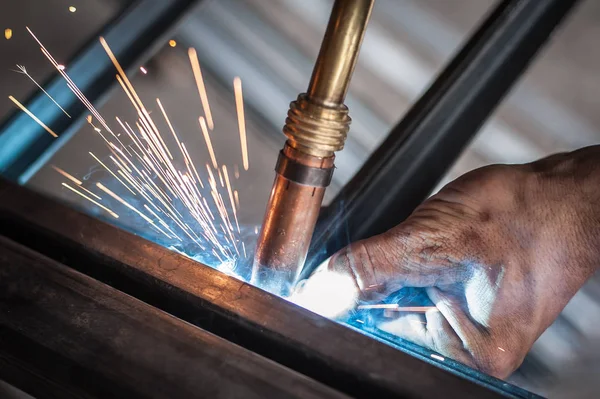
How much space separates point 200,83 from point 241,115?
0.14m

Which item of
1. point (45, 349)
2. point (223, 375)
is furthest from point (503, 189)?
point (45, 349)

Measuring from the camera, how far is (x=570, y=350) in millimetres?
1438

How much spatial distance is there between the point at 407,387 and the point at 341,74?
386 millimetres

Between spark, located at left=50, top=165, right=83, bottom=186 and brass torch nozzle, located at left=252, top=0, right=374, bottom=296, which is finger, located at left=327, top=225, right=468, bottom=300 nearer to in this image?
brass torch nozzle, located at left=252, top=0, right=374, bottom=296

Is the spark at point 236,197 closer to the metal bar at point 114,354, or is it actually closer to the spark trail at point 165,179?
the spark trail at point 165,179

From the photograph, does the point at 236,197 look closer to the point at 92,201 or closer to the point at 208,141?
the point at 208,141

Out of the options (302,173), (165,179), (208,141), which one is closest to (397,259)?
(302,173)

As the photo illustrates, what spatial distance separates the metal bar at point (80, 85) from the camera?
4.27 ft

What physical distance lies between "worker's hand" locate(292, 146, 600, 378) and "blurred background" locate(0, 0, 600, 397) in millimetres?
336

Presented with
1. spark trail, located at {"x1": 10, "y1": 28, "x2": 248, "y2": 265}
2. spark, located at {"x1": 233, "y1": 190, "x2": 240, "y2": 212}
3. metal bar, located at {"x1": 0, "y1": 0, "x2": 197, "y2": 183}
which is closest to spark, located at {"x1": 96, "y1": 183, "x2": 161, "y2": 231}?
spark trail, located at {"x1": 10, "y1": 28, "x2": 248, "y2": 265}

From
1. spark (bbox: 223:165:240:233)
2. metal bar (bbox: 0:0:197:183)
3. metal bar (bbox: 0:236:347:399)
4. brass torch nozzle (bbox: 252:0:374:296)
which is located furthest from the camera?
spark (bbox: 223:165:240:233)

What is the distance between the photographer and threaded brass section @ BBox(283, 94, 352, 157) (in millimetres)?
798

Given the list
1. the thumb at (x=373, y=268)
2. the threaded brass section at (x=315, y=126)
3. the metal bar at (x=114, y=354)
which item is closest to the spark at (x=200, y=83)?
the thumb at (x=373, y=268)

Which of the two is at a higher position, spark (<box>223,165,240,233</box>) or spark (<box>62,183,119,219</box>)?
spark (<box>223,165,240,233</box>)
